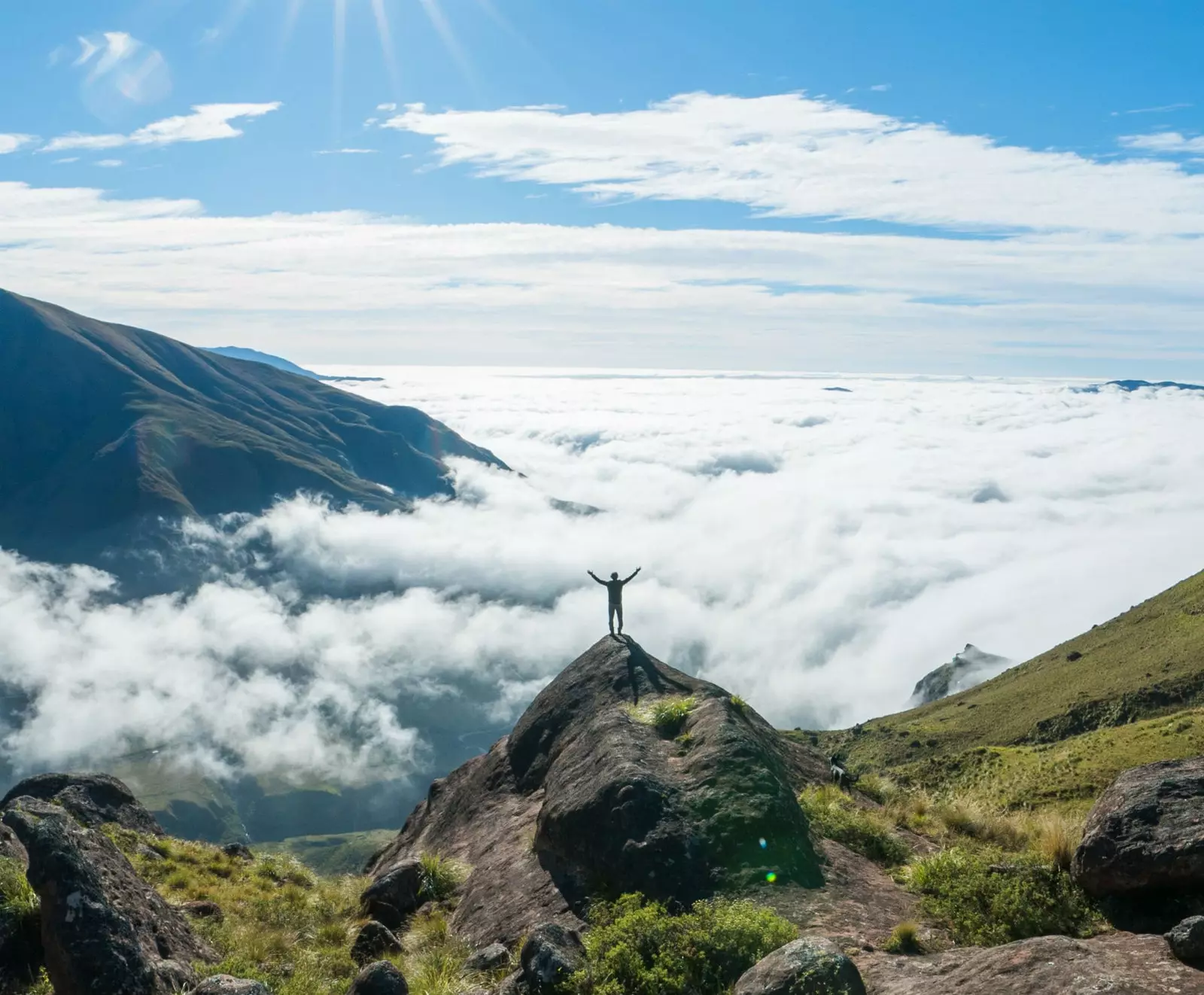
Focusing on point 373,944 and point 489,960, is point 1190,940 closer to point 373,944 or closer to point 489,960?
point 489,960

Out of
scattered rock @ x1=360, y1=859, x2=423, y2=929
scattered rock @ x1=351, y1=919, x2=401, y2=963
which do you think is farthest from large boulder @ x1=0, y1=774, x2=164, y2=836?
scattered rock @ x1=351, y1=919, x2=401, y2=963

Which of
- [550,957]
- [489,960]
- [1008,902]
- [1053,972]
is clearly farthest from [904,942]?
[489,960]

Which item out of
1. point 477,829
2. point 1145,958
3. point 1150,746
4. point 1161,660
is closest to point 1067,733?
point 1161,660

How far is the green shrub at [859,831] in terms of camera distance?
706 inches

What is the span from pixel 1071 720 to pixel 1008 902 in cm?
10316

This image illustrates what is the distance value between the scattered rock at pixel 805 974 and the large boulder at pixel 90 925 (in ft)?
26.0

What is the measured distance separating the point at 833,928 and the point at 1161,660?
116 meters

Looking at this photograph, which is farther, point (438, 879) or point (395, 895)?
point (438, 879)

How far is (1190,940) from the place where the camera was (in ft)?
33.6

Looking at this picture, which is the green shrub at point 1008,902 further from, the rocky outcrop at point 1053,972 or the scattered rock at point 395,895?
the scattered rock at point 395,895

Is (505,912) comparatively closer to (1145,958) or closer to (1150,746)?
(1145,958)

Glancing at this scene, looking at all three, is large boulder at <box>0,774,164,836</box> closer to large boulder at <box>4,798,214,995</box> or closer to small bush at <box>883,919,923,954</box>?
large boulder at <box>4,798,214,995</box>

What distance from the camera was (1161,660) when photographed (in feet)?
355

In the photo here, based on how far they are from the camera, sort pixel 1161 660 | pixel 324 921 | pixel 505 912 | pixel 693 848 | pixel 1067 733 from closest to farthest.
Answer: pixel 693 848, pixel 505 912, pixel 324 921, pixel 1067 733, pixel 1161 660
